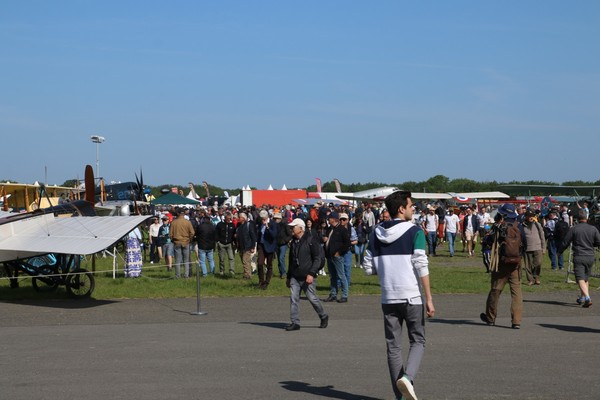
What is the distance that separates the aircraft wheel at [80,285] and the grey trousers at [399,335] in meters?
11.7

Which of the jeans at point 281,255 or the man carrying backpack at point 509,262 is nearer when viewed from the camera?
the man carrying backpack at point 509,262

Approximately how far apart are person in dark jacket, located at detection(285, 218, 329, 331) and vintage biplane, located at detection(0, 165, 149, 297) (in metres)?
4.89

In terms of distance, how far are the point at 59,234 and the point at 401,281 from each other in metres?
12.5

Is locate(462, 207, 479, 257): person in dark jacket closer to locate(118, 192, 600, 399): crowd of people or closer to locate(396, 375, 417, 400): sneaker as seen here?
locate(118, 192, 600, 399): crowd of people

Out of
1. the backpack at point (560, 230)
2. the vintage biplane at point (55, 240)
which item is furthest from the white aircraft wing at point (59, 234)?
the backpack at point (560, 230)

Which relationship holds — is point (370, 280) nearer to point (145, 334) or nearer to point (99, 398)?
point (145, 334)

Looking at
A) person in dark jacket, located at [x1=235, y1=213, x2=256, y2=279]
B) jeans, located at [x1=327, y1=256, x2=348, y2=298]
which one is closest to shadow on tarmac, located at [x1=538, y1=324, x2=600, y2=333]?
jeans, located at [x1=327, y1=256, x2=348, y2=298]

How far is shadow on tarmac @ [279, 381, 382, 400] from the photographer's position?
7.12 meters

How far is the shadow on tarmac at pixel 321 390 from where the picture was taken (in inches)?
280

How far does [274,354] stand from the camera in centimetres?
955

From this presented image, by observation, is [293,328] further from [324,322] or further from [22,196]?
[22,196]

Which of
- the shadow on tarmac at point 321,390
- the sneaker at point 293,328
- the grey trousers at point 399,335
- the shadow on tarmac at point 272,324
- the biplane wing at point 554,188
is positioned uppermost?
the biplane wing at point 554,188

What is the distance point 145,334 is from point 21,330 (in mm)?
2171

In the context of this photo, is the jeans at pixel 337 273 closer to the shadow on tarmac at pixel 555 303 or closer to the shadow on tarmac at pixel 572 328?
the shadow on tarmac at pixel 555 303
